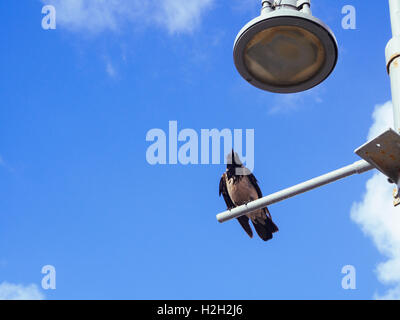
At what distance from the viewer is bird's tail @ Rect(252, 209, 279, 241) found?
10727 mm

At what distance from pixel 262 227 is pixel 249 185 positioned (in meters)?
0.84

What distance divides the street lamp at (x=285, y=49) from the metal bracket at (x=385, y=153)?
93cm

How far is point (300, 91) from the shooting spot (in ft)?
13.1

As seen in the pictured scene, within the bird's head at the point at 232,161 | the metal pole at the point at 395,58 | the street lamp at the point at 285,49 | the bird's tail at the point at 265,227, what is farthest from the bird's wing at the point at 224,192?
the metal pole at the point at 395,58

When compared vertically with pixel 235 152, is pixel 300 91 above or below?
below

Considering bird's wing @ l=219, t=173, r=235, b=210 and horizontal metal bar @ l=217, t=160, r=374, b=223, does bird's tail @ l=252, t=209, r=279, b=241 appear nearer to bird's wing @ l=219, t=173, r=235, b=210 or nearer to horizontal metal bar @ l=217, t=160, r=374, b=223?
bird's wing @ l=219, t=173, r=235, b=210

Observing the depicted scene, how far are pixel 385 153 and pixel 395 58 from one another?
56cm

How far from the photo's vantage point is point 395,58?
3201 millimetres

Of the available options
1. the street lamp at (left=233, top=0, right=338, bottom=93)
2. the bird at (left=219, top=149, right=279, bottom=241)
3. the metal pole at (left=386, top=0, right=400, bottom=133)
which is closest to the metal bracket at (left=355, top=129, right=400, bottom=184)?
the metal pole at (left=386, top=0, right=400, bottom=133)

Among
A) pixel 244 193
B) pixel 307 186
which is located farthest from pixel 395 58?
pixel 244 193

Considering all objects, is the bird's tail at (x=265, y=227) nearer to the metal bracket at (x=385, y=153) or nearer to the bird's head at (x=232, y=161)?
the bird's head at (x=232, y=161)
